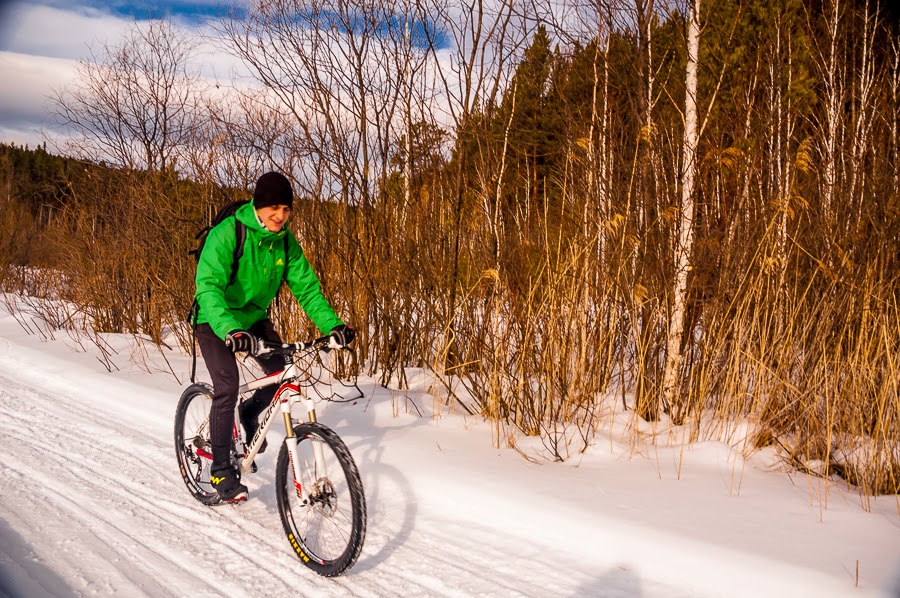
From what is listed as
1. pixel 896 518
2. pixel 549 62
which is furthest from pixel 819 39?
pixel 896 518

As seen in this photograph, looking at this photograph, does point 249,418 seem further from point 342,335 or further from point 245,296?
point 342,335

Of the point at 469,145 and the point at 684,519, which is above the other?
the point at 469,145

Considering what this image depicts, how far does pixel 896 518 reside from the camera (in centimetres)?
381

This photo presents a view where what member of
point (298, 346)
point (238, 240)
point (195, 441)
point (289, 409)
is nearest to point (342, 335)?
point (298, 346)

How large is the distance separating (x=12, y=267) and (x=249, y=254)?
52.5ft

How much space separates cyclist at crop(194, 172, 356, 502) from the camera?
3.78 meters

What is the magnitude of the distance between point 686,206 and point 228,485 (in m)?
3.70

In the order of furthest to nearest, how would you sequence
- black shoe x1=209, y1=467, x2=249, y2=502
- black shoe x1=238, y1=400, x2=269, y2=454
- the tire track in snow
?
black shoe x1=238, y1=400, x2=269, y2=454 < black shoe x1=209, y1=467, x2=249, y2=502 < the tire track in snow

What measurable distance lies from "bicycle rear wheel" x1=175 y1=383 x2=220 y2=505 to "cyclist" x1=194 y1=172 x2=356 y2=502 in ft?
0.87

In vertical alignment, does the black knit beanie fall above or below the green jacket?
above

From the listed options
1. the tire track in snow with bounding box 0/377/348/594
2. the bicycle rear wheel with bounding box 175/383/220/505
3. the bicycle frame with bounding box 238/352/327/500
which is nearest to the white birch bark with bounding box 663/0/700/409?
the bicycle frame with bounding box 238/352/327/500

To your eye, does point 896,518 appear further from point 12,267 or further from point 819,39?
point 12,267

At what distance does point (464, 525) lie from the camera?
13.5 ft

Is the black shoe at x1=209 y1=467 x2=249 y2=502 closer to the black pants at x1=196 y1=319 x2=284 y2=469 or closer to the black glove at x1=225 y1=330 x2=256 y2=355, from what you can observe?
the black pants at x1=196 y1=319 x2=284 y2=469
